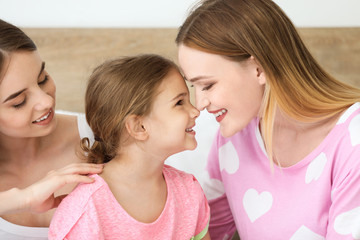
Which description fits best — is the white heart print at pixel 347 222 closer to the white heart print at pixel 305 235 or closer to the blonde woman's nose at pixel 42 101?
the white heart print at pixel 305 235

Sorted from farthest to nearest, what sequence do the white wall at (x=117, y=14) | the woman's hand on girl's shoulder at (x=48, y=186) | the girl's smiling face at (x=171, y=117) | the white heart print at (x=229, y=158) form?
the white wall at (x=117, y=14) < the white heart print at (x=229, y=158) < the girl's smiling face at (x=171, y=117) < the woman's hand on girl's shoulder at (x=48, y=186)

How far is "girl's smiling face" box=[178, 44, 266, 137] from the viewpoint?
1201mm

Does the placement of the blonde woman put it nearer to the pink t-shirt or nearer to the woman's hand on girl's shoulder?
the pink t-shirt

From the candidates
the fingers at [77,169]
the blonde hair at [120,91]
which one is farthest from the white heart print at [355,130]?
the fingers at [77,169]

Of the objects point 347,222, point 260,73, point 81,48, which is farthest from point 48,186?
point 81,48

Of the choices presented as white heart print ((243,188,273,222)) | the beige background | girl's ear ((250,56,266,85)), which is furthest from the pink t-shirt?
the beige background

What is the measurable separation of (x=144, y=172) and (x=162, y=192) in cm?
9

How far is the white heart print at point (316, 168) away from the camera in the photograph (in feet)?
4.10

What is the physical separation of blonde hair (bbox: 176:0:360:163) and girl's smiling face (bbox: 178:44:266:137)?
0.02m

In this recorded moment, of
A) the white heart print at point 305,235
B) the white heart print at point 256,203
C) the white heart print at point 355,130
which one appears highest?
the white heart print at point 355,130

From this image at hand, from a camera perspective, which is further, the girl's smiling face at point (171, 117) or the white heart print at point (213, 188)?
the white heart print at point (213, 188)

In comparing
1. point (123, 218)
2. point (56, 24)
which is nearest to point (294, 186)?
point (123, 218)

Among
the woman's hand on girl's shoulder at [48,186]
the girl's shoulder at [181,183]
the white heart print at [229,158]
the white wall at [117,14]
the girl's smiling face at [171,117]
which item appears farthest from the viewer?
the white wall at [117,14]

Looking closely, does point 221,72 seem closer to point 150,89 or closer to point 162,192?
point 150,89
